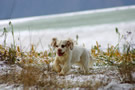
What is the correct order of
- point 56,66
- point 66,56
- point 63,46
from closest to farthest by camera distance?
point 63,46 < point 66,56 < point 56,66

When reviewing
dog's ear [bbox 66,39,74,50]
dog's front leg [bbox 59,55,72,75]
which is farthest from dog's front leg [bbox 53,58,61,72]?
dog's ear [bbox 66,39,74,50]

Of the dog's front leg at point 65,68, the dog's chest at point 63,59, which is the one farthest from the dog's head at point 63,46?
the dog's front leg at point 65,68

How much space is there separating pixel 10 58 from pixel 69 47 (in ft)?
4.79

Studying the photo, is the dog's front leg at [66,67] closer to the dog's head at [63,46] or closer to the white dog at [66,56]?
the white dog at [66,56]

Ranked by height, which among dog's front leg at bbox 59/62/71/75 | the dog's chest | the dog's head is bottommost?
dog's front leg at bbox 59/62/71/75

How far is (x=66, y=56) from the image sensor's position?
3.94 meters

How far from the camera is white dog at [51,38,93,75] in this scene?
12.5ft

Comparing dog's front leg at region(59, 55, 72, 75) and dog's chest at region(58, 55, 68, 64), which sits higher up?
dog's chest at region(58, 55, 68, 64)

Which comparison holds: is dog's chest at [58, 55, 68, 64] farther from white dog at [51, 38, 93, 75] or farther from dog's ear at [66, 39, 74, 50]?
dog's ear at [66, 39, 74, 50]

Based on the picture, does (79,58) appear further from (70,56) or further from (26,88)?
(26,88)

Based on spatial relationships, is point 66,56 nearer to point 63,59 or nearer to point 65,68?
point 63,59

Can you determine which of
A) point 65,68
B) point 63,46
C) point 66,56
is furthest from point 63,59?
point 63,46

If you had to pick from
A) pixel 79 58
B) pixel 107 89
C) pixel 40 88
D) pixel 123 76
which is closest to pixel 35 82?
pixel 40 88

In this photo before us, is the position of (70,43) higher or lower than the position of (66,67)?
higher
